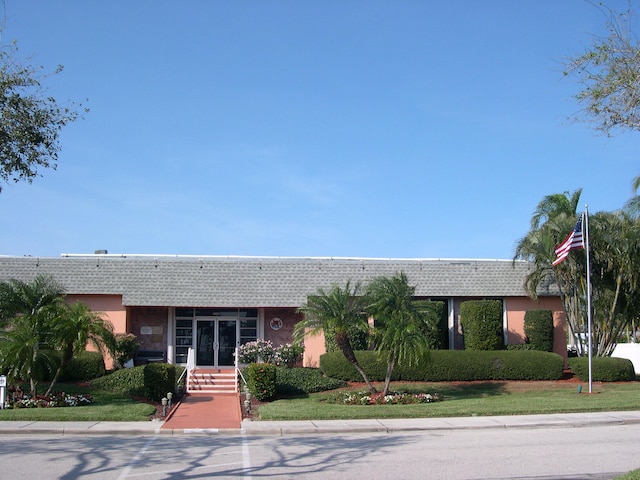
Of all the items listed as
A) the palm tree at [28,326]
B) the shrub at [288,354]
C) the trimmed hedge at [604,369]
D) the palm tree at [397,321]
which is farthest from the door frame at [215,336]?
the trimmed hedge at [604,369]

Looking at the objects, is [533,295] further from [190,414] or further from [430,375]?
[190,414]

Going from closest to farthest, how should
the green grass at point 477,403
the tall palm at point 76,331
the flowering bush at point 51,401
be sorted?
the green grass at point 477,403 < the flowering bush at point 51,401 < the tall palm at point 76,331

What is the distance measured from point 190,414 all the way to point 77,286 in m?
11.1

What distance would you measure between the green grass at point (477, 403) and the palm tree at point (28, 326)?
22.2 feet

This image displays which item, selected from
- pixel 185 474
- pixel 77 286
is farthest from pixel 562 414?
pixel 77 286

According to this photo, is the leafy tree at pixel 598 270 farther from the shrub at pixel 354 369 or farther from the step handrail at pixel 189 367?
the step handrail at pixel 189 367

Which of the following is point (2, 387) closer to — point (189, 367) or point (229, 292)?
point (189, 367)

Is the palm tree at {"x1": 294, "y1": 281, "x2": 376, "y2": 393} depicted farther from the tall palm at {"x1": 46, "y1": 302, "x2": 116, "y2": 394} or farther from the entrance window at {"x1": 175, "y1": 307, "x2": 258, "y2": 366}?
the entrance window at {"x1": 175, "y1": 307, "x2": 258, "y2": 366}

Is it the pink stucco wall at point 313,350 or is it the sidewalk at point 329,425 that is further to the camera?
the pink stucco wall at point 313,350

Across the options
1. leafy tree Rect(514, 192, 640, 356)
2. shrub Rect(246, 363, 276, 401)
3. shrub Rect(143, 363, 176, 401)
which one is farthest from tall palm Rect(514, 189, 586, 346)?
shrub Rect(143, 363, 176, 401)

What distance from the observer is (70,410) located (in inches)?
766

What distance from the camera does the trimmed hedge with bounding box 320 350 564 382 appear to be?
1042 inches

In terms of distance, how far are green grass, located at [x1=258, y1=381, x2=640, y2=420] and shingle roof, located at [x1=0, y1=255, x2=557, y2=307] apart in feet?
17.5

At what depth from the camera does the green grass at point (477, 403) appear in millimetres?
19031
